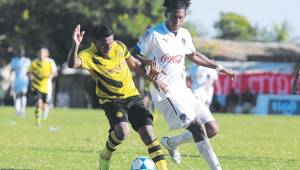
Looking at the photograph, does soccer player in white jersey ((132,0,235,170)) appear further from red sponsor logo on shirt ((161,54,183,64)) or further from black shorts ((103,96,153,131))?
black shorts ((103,96,153,131))

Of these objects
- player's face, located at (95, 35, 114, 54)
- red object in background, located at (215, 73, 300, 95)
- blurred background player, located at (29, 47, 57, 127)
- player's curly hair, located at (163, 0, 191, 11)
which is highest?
player's curly hair, located at (163, 0, 191, 11)

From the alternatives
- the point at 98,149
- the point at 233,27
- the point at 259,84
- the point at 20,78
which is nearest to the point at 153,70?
the point at 98,149

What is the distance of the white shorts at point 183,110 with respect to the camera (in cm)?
1071

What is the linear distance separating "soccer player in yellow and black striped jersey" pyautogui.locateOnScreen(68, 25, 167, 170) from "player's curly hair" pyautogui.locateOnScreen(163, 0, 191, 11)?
32.8 inches

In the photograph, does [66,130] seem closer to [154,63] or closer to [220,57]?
[154,63]

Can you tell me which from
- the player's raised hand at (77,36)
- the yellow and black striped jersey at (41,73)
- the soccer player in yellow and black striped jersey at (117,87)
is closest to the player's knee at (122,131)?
the soccer player in yellow and black striped jersey at (117,87)

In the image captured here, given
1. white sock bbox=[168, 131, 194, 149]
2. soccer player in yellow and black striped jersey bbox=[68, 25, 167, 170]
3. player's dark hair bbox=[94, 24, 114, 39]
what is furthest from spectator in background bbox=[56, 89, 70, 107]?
player's dark hair bbox=[94, 24, 114, 39]

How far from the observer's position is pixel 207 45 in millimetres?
57469

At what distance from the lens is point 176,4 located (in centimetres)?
1071

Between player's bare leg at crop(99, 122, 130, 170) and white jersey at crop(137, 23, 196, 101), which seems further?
white jersey at crop(137, 23, 196, 101)

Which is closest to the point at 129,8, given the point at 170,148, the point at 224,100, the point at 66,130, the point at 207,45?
the point at 207,45

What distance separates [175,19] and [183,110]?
4.04 feet

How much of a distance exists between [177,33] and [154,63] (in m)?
0.89

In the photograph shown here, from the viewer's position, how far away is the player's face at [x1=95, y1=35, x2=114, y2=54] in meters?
10.4
